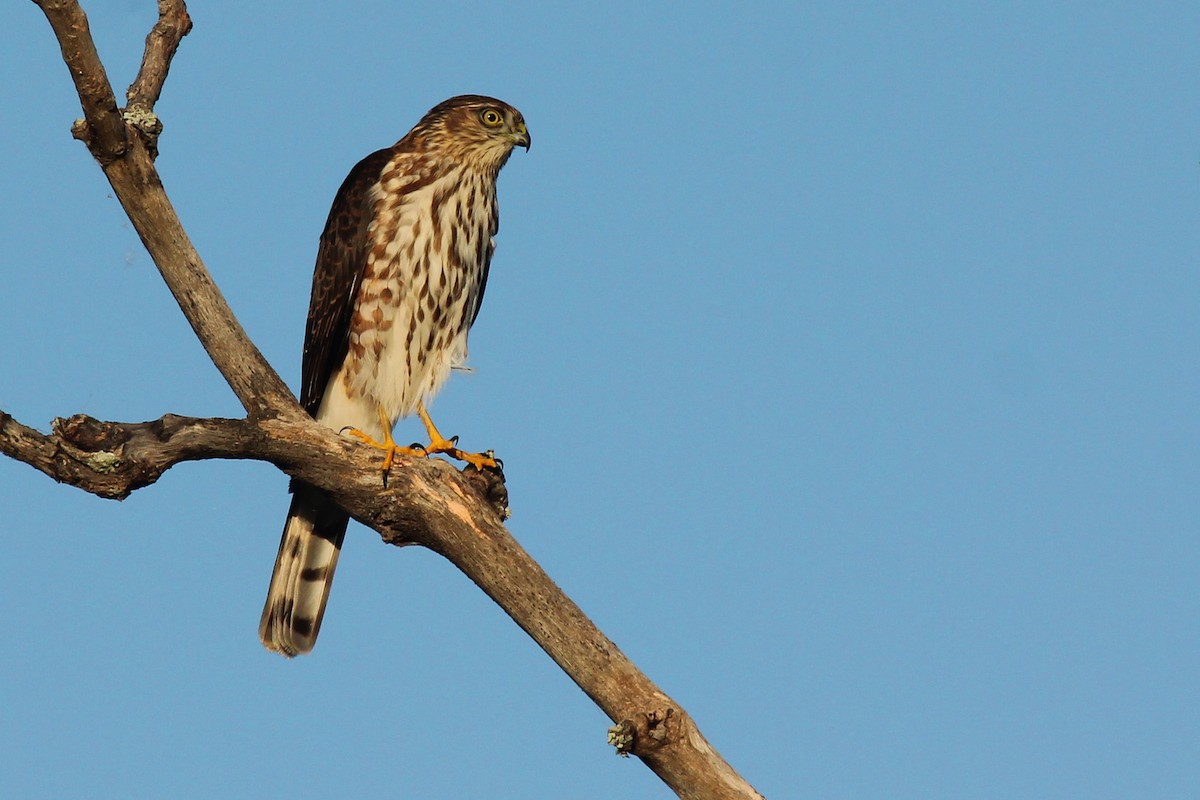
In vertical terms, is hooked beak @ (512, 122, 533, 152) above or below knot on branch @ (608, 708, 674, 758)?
above

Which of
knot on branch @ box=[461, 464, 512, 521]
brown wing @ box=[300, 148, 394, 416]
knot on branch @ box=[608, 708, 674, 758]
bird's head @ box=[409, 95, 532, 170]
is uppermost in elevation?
bird's head @ box=[409, 95, 532, 170]

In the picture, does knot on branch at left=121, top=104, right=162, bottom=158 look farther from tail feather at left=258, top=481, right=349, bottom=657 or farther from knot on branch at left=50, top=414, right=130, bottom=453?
tail feather at left=258, top=481, right=349, bottom=657

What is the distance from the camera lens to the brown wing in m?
6.15

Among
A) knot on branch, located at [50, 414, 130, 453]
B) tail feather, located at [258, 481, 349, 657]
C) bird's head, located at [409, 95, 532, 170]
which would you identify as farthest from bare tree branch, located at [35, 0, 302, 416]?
bird's head, located at [409, 95, 532, 170]

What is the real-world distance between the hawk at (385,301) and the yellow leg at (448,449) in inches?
0.6

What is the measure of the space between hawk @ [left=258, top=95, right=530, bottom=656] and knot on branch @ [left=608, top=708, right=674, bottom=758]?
81.3 inches

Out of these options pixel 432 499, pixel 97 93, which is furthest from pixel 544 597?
pixel 97 93

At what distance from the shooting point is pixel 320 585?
19.2ft

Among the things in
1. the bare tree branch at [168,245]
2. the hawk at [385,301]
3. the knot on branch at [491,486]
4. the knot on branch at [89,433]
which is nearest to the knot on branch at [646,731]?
the knot on branch at [491,486]

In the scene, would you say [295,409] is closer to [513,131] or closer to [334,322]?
[334,322]

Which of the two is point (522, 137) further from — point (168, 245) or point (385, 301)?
point (168, 245)

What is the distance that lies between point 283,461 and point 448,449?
1.15m

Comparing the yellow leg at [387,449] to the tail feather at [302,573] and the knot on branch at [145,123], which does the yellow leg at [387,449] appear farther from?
the knot on branch at [145,123]

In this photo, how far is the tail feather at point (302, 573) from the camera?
5.74 meters
